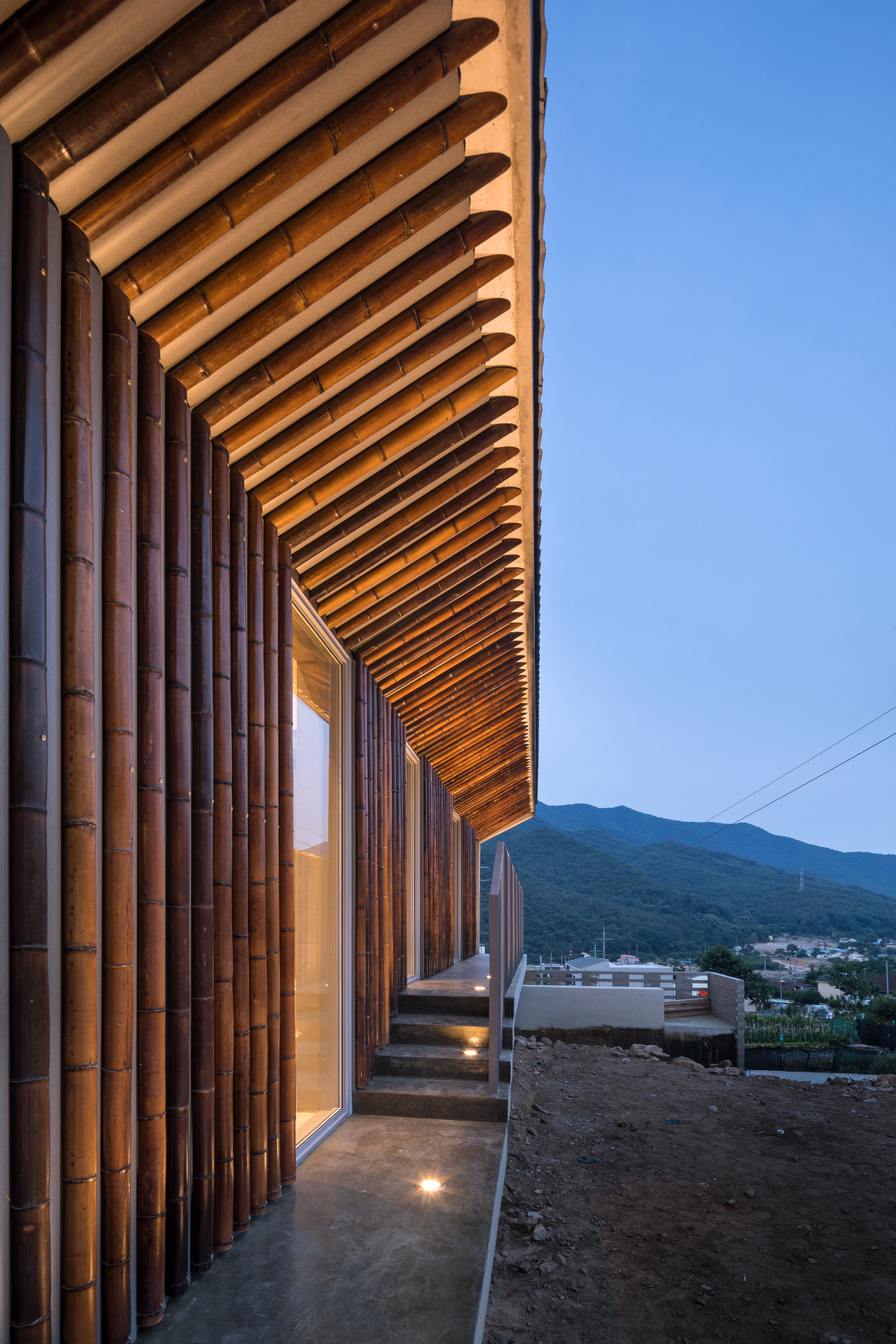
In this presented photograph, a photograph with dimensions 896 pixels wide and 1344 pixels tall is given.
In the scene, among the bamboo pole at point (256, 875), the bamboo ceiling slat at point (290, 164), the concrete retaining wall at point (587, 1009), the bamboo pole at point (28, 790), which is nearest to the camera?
the bamboo pole at point (28, 790)

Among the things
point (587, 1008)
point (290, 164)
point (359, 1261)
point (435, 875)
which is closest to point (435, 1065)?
point (359, 1261)

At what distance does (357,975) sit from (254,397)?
148 inches

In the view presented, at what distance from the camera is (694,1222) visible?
17.4ft

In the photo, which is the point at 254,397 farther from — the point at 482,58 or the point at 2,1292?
the point at 2,1292

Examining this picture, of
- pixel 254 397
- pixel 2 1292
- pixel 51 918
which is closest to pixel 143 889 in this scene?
pixel 51 918

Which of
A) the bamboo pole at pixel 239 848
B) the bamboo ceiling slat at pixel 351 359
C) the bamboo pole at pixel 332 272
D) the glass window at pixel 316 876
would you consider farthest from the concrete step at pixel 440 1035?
the bamboo pole at pixel 332 272

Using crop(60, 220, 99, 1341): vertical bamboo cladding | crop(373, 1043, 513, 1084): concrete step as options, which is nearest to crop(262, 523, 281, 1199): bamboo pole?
crop(60, 220, 99, 1341): vertical bamboo cladding

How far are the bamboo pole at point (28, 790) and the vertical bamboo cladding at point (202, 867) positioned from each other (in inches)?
33.4

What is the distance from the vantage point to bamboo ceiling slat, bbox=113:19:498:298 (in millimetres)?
2387

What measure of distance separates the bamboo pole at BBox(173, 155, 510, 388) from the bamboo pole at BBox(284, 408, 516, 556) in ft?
4.15

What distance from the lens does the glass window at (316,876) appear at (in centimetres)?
449

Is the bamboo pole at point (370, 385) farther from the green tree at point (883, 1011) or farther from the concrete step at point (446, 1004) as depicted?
the green tree at point (883, 1011)

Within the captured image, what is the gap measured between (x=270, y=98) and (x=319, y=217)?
0.43 meters

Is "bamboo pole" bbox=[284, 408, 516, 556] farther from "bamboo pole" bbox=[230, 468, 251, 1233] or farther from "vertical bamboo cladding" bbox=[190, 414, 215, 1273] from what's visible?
"vertical bamboo cladding" bbox=[190, 414, 215, 1273]
